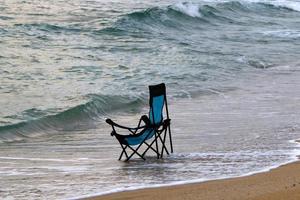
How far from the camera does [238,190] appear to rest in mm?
6707

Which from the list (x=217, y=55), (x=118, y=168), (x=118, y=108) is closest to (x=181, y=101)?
(x=118, y=108)

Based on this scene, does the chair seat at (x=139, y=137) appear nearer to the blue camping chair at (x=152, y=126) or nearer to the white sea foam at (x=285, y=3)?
the blue camping chair at (x=152, y=126)

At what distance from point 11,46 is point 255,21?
1415 cm

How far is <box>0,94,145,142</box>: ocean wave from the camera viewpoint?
1103cm

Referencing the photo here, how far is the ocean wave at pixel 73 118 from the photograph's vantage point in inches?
434

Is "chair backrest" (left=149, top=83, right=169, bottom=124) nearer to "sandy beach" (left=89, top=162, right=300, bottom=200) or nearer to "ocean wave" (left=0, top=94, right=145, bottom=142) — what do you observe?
"sandy beach" (left=89, top=162, right=300, bottom=200)

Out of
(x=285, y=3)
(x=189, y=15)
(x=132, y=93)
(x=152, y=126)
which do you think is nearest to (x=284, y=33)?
(x=189, y=15)

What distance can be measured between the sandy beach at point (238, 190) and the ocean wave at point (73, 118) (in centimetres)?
409

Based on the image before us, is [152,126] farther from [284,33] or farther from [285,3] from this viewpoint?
[285,3]

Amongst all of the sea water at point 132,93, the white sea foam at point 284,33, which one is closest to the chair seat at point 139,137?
the sea water at point 132,93

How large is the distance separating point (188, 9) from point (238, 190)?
24.9 m

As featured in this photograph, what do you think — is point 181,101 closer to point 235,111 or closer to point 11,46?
point 235,111

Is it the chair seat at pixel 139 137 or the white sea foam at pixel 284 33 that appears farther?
the white sea foam at pixel 284 33

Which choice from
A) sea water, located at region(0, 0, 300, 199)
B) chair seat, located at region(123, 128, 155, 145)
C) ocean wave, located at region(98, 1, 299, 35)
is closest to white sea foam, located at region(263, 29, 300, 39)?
sea water, located at region(0, 0, 300, 199)
